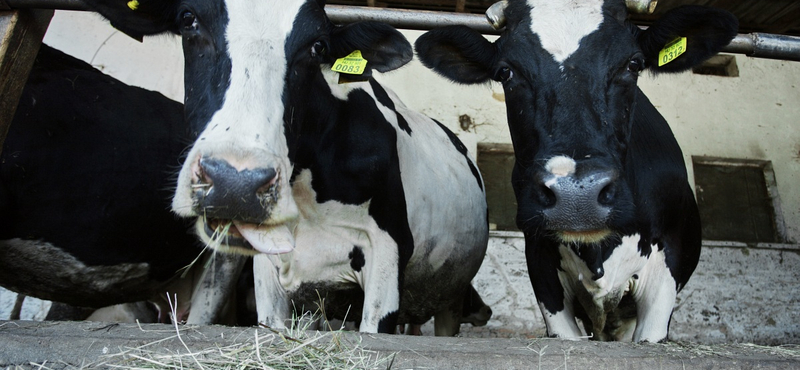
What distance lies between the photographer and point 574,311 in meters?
4.16

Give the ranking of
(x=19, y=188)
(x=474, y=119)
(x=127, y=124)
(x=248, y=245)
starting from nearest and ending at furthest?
(x=248, y=245)
(x=19, y=188)
(x=127, y=124)
(x=474, y=119)

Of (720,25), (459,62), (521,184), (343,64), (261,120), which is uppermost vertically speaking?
(720,25)

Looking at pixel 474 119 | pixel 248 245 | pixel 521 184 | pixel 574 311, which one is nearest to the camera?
pixel 248 245

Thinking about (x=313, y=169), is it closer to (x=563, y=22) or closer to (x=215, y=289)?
(x=563, y=22)

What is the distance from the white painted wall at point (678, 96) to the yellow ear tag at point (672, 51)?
4066 millimetres

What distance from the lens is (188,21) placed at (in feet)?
10.3

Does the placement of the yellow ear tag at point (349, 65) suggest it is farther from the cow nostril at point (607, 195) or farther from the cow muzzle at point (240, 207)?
the cow nostril at point (607, 195)

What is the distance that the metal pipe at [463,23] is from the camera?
3.82m

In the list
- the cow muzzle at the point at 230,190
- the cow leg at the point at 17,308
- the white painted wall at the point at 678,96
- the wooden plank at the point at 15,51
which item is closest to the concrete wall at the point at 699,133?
the white painted wall at the point at 678,96

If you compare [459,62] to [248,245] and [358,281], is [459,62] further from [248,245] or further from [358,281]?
[248,245]

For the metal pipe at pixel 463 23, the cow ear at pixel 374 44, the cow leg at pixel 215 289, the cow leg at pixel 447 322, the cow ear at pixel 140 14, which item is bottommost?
the cow leg at pixel 215 289

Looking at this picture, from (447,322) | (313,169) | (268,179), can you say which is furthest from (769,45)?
(447,322)

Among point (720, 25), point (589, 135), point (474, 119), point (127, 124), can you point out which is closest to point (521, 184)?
point (589, 135)

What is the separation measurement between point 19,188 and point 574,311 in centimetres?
327
